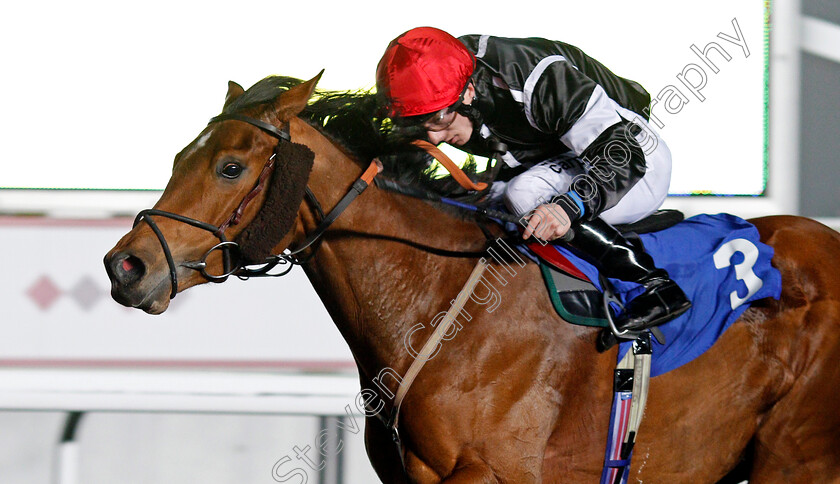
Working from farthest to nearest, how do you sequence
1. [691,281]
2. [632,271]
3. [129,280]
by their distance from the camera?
[691,281], [632,271], [129,280]

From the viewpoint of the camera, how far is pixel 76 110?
149 inches

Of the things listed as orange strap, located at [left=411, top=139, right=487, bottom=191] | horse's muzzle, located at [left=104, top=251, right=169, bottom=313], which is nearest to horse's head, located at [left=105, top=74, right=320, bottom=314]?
horse's muzzle, located at [left=104, top=251, right=169, bottom=313]

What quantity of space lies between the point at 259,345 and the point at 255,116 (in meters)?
2.02

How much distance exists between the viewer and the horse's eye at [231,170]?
6.12 ft

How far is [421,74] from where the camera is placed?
203 centimetres

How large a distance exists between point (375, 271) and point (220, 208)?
1.48ft

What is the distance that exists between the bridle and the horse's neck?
0.03 meters

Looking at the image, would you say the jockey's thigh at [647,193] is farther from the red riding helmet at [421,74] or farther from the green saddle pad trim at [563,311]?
the red riding helmet at [421,74]

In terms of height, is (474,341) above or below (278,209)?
below

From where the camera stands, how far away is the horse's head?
5.90 ft

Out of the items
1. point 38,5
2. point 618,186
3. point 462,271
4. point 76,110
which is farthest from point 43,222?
point 618,186

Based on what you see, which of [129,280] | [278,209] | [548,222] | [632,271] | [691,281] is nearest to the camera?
[129,280]

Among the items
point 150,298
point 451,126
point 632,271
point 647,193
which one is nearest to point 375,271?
point 451,126

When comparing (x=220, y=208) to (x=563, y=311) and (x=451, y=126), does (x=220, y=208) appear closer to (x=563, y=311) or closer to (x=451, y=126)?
(x=451, y=126)
